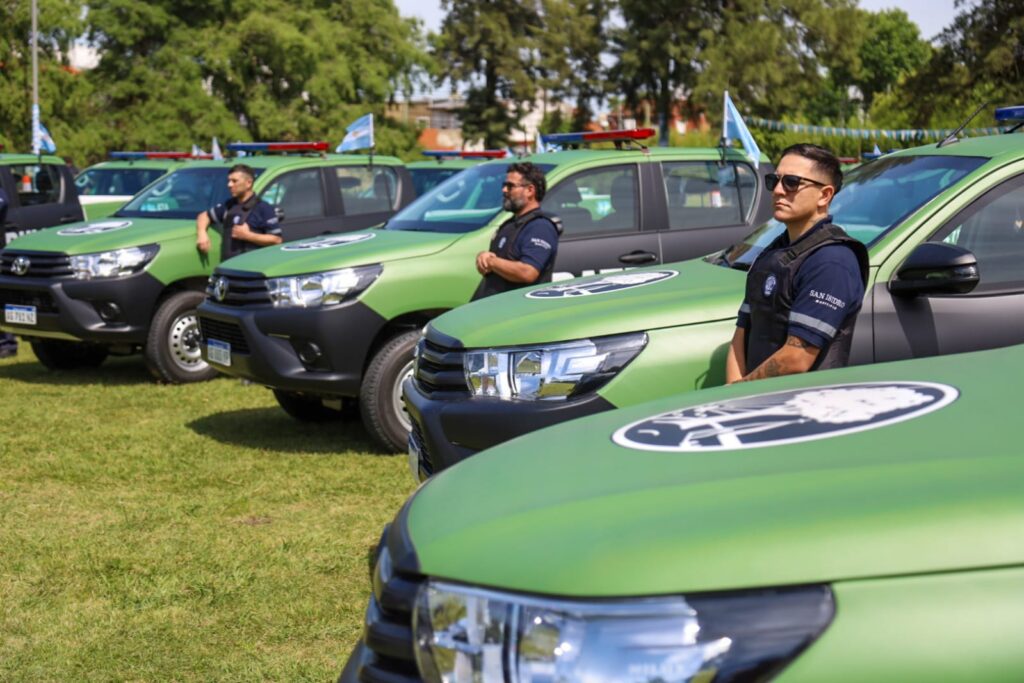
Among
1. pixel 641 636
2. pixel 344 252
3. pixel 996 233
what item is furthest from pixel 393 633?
pixel 344 252

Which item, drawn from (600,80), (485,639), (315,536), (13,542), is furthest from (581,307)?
(600,80)

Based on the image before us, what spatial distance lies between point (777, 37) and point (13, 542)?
52.8 metres

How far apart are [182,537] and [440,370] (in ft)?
5.16

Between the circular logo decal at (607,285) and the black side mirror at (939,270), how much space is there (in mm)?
1142

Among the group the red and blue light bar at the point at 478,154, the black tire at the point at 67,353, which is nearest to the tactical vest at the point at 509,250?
the black tire at the point at 67,353

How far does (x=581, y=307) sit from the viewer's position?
5.07 metres

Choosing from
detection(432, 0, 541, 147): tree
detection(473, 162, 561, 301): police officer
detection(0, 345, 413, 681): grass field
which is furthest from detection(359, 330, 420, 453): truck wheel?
detection(432, 0, 541, 147): tree

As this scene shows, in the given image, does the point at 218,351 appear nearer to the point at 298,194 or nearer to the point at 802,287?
the point at 298,194

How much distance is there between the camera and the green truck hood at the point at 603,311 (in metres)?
4.84

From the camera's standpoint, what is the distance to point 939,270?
428 cm

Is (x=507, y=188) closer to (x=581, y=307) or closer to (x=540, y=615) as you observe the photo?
(x=581, y=307)

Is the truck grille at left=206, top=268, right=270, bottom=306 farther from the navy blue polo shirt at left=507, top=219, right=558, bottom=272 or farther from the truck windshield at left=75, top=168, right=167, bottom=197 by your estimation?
the truck windshield at left=75, top=168, right=167, bottom=197

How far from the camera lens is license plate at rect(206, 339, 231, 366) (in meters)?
8.22

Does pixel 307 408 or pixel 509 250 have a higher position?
pixel 509 250
